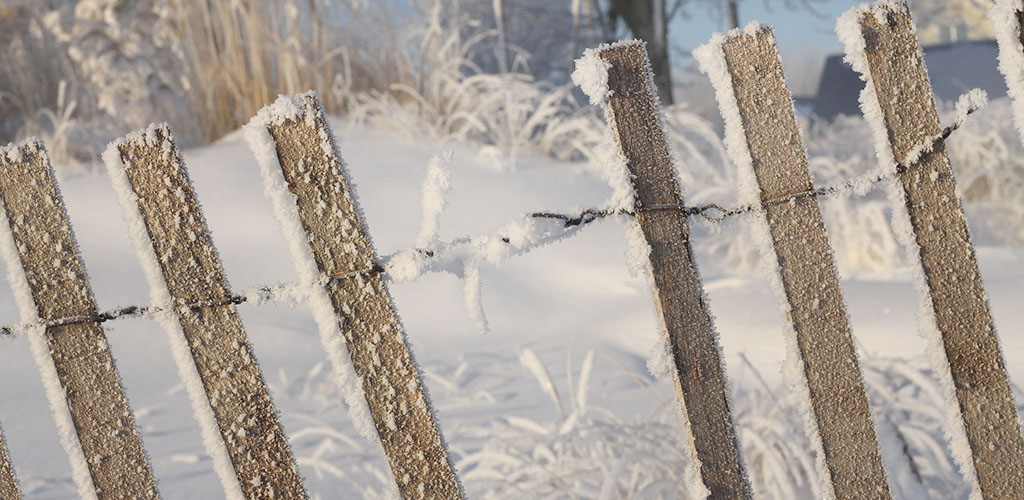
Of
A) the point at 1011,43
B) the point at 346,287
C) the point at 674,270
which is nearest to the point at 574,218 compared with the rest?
the point at 674,270

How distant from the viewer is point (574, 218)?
2.94ft

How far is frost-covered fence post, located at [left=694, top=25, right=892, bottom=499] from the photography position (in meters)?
0.89

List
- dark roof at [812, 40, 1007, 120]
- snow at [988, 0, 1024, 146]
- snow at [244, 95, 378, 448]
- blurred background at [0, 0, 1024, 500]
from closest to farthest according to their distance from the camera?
snow at [244, 95, 378, 448]
snow at [988, 0, 1024, 146]
blurred background at [0, 0, 1024, 500]
dark roof at [812, 40, 1007, 120]

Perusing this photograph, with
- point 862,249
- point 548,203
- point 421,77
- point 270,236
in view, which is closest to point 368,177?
point 270,236

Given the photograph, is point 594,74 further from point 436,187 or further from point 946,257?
point 946,257

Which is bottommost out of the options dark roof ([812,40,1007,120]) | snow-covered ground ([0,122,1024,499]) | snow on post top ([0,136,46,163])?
snow-covered ground ([0,122,1024,499])

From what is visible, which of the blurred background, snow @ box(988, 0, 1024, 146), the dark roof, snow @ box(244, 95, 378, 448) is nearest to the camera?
snow @ box(244, 95, 378, 448)

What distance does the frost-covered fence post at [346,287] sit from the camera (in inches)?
33.1

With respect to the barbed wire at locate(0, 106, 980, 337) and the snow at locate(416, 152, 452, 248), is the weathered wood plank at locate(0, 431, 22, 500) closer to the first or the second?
the barbed wire at locate(0, 106, 980, 337)

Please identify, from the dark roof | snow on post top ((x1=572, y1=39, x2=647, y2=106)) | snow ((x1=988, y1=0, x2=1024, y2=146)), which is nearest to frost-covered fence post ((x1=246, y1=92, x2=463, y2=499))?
snow on post top ((x1=572, y1=39, x2=647, y2=106))

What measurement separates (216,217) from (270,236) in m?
0.25

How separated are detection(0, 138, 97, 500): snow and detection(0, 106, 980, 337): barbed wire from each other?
0.02 meters

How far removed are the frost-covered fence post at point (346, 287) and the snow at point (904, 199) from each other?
0.59 metres

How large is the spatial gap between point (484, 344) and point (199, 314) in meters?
1.84
